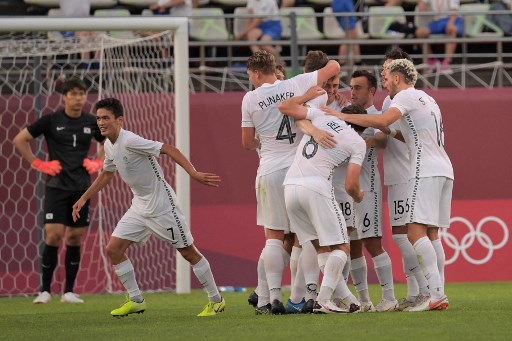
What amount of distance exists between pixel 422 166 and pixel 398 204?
0.61 metres

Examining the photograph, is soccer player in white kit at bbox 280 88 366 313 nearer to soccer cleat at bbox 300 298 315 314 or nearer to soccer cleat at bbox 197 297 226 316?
soccer cleat at bbox 300 298 315 314

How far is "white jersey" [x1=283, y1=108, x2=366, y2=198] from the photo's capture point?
1012cm

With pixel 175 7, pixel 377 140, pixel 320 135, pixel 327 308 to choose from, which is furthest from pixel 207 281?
pixel 175 7

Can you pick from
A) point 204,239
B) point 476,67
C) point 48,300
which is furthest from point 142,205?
point 476,67

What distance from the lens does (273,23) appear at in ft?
56.7

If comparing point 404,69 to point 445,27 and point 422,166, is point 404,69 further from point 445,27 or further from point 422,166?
point 445,27

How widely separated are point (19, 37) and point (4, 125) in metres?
1.20

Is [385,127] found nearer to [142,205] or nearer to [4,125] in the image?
[142,205]

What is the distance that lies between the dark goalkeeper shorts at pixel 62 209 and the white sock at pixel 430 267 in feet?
15.5

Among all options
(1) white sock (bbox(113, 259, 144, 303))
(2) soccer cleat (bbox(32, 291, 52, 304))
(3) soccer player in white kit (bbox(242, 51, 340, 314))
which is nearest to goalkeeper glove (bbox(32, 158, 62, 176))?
(2) soccer cleat (bbox(32, 291, 52, 304))

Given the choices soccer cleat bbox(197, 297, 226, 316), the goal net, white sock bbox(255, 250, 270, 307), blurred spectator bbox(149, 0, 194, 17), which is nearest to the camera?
white sock bbox(255, 250, 270, 307)

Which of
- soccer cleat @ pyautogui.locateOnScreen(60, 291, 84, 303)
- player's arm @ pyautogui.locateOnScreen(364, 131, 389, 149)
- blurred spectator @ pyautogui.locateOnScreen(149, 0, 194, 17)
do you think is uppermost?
blurred spectator @ pyautogui.locateOnScreen(149, 0, 194, 17)

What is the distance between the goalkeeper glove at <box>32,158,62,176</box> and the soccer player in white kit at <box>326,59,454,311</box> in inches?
180

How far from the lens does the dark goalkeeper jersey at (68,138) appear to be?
1397 centimetres
